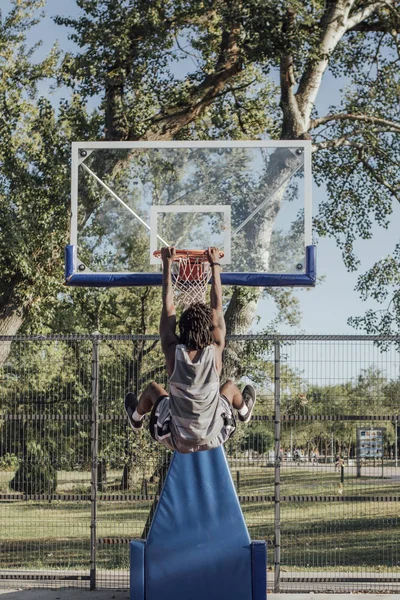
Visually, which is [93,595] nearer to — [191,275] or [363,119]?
[191,275]

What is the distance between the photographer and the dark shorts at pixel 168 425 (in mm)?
7395

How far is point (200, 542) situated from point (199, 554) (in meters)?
0.10

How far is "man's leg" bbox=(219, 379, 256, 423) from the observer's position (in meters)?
7.70

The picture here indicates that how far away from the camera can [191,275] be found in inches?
343

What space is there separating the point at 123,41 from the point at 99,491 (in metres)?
8.15

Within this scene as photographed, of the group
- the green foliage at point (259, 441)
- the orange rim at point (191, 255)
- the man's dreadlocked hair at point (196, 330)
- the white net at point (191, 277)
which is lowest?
the green foliage at point (259, 441)

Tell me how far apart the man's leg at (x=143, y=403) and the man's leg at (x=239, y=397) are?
1.71 ft

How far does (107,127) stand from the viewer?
52.9 feet

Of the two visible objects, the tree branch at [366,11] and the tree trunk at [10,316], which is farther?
the tree branch at [366,11]

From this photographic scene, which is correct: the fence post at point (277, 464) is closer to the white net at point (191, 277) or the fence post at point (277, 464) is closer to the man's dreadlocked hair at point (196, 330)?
the white net at point (191, 277)

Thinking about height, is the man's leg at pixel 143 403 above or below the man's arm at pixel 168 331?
below

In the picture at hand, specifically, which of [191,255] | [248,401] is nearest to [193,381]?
[248,401]

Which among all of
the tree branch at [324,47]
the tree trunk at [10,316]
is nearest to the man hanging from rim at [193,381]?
the tree trunk at [10,316]

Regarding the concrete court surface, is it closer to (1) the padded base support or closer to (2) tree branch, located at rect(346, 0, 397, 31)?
(1) the padded base support
